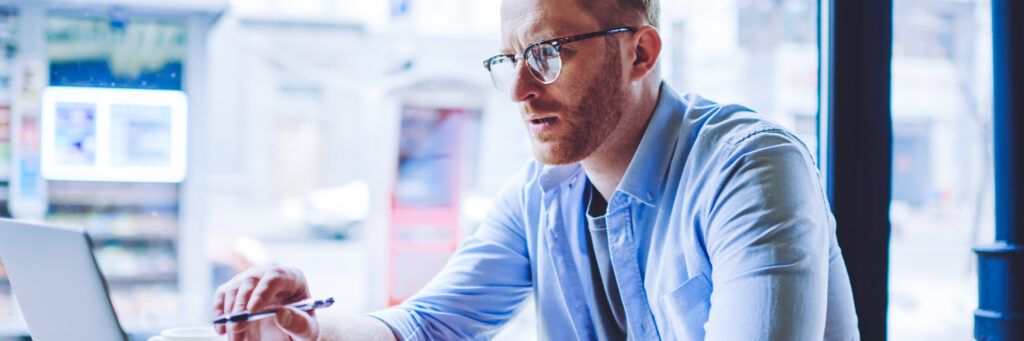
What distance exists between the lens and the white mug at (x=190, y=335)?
103 cm

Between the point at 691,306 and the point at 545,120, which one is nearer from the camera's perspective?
the point at 691,306

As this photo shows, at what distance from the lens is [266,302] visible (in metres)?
1.03

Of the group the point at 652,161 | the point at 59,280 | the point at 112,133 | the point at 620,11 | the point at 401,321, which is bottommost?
the point at 401,321

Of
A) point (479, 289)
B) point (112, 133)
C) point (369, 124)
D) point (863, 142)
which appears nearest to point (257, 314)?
point (479, 289)

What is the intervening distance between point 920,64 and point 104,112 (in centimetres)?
286

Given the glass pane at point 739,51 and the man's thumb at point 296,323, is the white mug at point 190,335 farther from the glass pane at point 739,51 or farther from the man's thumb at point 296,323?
the glass pane at point 739,51

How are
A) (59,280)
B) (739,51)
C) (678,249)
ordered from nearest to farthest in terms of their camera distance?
1. (59,280)
2. (678,249)
3. (739,51)

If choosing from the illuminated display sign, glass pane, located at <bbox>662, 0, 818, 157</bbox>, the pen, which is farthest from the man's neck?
the illuminated display sign

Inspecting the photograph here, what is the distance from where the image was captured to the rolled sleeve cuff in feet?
4.30

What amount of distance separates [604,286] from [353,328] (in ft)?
→ 1.38

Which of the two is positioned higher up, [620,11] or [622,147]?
[620,11]

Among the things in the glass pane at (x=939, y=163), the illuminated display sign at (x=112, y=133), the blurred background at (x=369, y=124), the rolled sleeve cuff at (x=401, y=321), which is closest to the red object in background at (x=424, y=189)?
the blurred background at (x=369, y=124)

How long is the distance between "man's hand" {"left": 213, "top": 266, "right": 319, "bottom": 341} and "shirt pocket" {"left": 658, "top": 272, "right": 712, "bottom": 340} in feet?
1.70

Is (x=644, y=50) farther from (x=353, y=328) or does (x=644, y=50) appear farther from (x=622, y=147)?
(x=353, y=328)
